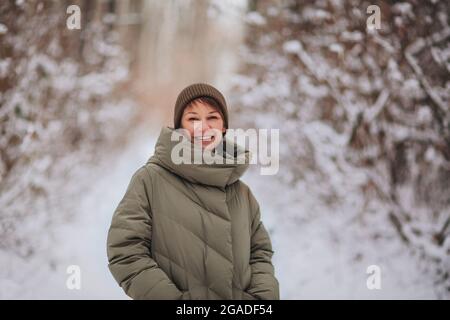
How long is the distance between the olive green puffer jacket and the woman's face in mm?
77

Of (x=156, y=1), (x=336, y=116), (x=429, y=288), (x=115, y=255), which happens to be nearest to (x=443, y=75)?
(x=336, y=116)

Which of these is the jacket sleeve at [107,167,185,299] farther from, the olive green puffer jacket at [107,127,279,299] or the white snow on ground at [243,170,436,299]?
the white snow on ground at [243,170,436,299]

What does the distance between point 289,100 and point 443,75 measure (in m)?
0.90

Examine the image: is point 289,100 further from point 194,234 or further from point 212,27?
point 194,234

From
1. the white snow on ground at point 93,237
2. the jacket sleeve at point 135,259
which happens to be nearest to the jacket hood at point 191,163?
the jacket sleeve at point 135,259

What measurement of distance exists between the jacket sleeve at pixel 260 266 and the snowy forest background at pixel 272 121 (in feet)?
3.44

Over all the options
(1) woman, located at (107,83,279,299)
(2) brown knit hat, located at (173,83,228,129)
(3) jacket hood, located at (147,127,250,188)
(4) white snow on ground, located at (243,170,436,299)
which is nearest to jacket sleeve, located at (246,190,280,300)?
(1) woman, located at (107,83,279,299)

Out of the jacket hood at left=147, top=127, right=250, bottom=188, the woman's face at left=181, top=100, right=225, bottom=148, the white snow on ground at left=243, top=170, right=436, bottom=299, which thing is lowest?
the white snow on ground at left=243, top=170, right=436, bottom=299

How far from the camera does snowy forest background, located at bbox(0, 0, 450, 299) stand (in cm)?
229

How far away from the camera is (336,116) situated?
8.08 feet

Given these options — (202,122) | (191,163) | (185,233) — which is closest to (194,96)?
(202,122)

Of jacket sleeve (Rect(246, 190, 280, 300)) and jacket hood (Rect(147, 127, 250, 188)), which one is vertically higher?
jacket hood (Rect(147, 127, 250, 188))

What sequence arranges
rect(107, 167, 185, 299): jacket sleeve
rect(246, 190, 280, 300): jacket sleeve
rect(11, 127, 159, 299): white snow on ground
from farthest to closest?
rect(11, 127, 159, 299): white snow on ground → rect(246, 190, 280, 300): jacket sleeve → rect(107, 167, 185, 299): jacket sleeve

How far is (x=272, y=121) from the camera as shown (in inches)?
97.2
